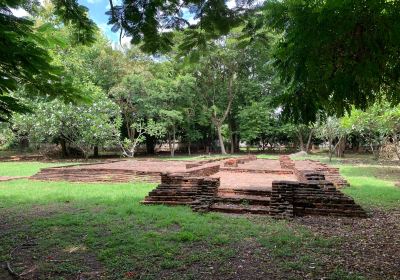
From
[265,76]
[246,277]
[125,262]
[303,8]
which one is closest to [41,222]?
[125,262]

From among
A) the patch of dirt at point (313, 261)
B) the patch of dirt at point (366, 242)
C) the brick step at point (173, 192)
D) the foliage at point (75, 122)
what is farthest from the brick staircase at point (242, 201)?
the foliage at point (75, 122)

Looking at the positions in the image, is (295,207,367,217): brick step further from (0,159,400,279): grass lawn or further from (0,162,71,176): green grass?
(0,162,71,176): green grass

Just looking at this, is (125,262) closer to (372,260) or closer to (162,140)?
(372,260)

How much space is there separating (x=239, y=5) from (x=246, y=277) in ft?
11.5

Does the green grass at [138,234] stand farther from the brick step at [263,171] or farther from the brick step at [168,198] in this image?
the brick step at [263,171]

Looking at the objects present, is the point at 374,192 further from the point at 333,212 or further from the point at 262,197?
the point at 262,197

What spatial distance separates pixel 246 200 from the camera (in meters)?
8.80

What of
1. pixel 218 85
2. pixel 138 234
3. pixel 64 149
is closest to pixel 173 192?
pixel 138 234

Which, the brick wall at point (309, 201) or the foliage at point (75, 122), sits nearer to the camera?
the brick wall at point (309, 201)

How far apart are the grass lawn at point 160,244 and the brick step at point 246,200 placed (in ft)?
3.17

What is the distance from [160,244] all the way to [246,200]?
3.39m

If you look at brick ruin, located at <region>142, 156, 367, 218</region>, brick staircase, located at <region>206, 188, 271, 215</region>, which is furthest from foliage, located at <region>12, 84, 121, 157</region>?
brick staircase, located at <region>206, 188, 271, 215</region>

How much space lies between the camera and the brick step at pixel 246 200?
341 inches

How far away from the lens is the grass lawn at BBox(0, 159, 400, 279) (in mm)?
4809
